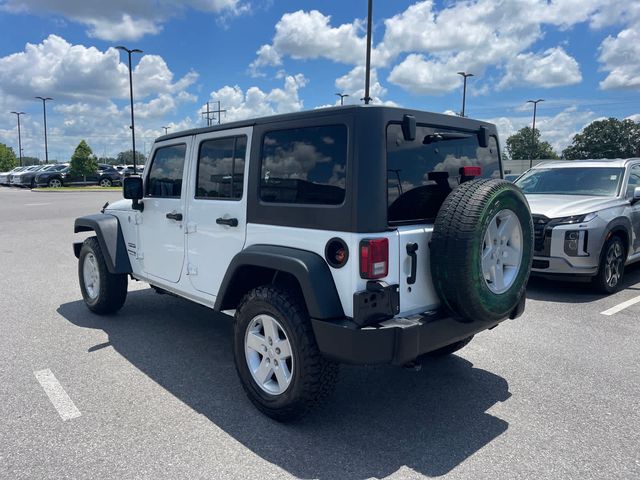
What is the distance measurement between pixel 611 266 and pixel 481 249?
15.4ft

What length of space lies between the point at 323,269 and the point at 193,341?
2.42m

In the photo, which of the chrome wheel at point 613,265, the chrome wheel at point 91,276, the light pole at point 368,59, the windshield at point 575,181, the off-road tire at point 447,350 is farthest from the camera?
the light pole at point 368,59

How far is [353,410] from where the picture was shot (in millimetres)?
3547

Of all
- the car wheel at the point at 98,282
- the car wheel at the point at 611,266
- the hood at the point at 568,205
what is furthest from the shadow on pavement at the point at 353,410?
the car wheel at the point at 611,266

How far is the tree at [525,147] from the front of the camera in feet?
328

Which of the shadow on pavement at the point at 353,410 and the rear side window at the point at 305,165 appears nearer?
the shadow on pavement at the point at 353,410

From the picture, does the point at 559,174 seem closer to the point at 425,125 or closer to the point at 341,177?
the point at 425,125

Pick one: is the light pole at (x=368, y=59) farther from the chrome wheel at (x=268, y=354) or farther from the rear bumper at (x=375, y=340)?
the rear bumper at (x=375, y=340)

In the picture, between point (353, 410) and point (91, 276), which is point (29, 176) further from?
point (353, 410)

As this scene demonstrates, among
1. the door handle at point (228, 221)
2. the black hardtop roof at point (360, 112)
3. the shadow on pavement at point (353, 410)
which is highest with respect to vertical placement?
the black hardtop roof at point (360, 112)

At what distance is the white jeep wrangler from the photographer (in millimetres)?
2934

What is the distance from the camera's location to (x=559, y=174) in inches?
315

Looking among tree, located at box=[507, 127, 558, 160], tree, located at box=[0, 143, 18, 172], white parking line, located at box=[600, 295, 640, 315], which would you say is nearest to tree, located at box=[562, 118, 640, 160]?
tree, located at box=[507, 127, 558, 160]

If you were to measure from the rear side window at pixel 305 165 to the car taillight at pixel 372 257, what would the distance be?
0.32m
